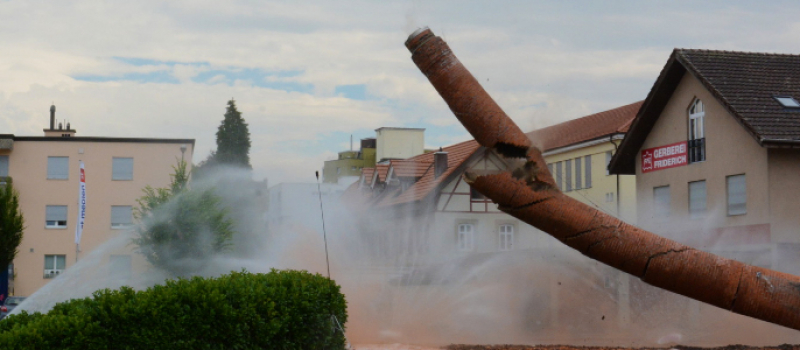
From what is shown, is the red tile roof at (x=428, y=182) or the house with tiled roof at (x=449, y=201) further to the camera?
the red tile roof at (x=428, y=182)

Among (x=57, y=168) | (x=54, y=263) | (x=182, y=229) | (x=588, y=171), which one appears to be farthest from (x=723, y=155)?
(x=57, y=168)

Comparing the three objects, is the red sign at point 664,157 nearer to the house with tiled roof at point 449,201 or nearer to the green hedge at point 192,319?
the house with tiled roof at point 449,201

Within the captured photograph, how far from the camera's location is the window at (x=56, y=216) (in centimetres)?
5959

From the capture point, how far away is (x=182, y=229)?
117ft

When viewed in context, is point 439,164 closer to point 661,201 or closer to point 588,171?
point 588,171

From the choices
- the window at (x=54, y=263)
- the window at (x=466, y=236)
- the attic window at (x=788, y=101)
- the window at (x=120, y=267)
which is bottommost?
the window at (x=54, y=263)

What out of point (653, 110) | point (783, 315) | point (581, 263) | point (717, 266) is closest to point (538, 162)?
point (717, 266)

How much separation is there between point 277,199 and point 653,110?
17273 millimetres

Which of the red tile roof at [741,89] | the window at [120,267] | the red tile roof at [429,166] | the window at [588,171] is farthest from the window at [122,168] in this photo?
the red tile roof at [741,89]

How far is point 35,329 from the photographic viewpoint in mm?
8648

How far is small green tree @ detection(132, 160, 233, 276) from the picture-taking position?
34469 millimetres

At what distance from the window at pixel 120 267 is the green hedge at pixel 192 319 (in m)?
23.1

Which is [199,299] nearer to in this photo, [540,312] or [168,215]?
[540,312]

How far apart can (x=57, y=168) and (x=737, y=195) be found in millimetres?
47413
